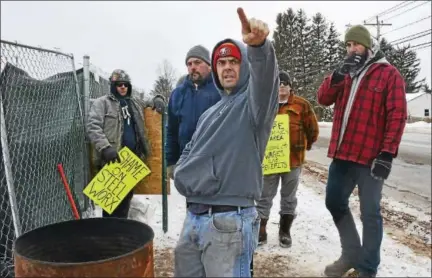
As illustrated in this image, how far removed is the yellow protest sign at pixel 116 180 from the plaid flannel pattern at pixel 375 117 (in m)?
2.05

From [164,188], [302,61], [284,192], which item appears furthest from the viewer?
[302,61]

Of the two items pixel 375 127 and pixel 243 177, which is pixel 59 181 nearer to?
pixel 243 177

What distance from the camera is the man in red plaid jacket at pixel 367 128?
3.03m

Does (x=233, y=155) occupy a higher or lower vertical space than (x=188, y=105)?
lower

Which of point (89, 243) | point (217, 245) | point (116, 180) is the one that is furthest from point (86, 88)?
point (217, 245)

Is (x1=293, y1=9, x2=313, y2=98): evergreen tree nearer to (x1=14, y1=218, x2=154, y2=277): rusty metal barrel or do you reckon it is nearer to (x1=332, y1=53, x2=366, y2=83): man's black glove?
(x1=332, y1=53, x2=366, y2=83): man's black glove

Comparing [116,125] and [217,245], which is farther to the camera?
[116,125]

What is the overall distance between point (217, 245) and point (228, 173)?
34 centimetres

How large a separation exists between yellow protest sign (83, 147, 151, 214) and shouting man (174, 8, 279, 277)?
7.13ft

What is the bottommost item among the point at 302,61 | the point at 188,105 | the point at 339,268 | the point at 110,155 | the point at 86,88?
the point at 339,268

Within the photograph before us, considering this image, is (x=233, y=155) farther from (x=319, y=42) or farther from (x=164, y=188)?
(x=319, y=42)

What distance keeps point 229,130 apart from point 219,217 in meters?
0.43

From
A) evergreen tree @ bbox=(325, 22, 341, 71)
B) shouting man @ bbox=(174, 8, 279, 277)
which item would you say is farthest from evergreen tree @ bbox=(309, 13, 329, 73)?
shouting man @ bbox=(174, 8, 279, 277)

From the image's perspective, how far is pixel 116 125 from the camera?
4.31m
